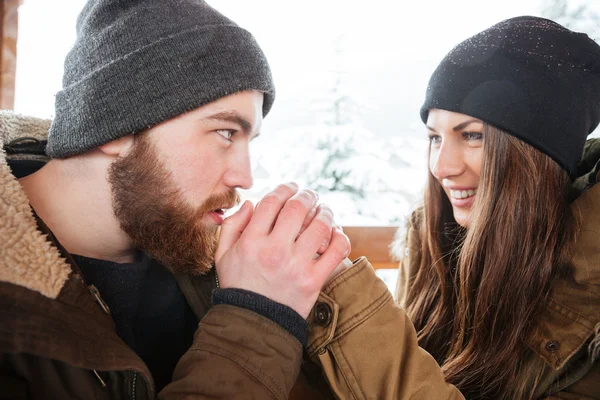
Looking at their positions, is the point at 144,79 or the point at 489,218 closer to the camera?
the point at 144,79

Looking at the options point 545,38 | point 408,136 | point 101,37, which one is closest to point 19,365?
point 101,37

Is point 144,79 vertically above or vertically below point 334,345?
above

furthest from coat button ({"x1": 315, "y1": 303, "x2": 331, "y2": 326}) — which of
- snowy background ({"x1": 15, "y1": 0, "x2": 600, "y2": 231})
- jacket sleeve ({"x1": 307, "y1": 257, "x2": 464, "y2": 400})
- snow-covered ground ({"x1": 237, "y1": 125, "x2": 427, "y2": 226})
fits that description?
snow-covered ground ({"x1": 237, "y1": 125, "x2": 427, "y2": 226})

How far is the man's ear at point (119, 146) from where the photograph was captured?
122 cm

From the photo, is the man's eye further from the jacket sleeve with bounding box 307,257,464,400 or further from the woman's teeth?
the woman's teeth

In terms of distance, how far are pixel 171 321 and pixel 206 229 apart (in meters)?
0.34

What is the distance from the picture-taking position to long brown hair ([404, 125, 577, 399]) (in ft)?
4.25

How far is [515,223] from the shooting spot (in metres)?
1.41

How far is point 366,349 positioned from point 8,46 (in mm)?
2976

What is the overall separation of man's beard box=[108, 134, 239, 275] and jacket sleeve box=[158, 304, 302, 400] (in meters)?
0.34

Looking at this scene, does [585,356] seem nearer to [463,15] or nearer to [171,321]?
[171,321]

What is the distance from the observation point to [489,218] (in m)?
1.44

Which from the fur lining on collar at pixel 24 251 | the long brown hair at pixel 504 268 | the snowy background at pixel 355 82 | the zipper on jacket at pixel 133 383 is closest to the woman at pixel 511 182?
the long brown hair at pixel 504 268

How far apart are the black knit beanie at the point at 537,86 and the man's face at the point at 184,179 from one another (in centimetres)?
76
